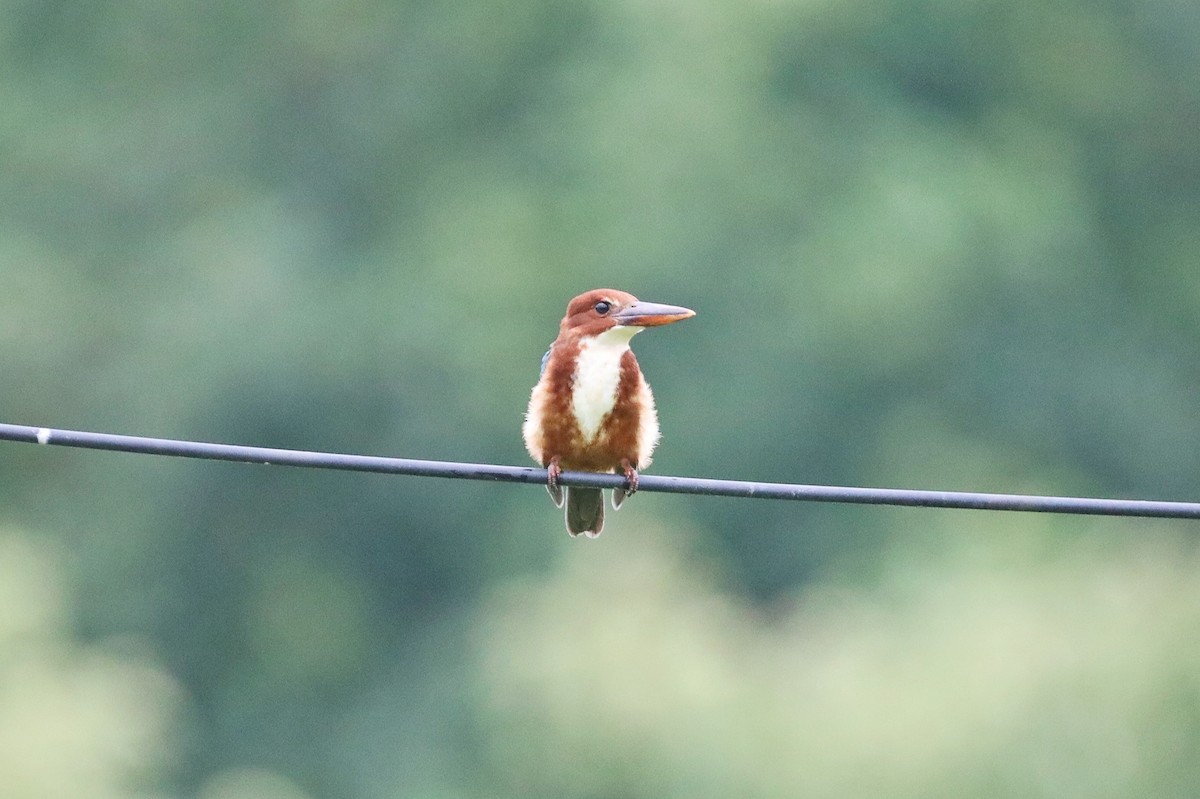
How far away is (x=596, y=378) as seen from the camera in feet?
20.7

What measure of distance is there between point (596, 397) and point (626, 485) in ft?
2.25

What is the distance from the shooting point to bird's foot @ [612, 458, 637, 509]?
215 inches

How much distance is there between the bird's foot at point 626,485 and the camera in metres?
5.47

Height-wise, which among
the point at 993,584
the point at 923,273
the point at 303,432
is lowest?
the point at 993,584

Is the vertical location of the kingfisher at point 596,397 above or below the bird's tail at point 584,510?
above

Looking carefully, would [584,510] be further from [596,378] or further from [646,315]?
[646,315]

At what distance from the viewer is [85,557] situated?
79.3 feet

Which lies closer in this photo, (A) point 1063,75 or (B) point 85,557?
(B) point 85,557

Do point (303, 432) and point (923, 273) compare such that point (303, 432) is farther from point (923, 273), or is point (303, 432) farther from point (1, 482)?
point (923, 273)

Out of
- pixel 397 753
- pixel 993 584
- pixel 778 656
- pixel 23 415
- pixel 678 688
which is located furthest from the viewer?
pixel 23 415

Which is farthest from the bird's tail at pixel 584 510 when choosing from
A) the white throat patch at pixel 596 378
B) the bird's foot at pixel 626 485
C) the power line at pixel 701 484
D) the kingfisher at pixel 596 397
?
the power line at pixel 701 484

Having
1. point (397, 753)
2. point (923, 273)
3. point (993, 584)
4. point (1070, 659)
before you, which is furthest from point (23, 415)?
point (1070, 659)

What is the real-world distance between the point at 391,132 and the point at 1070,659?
17891mm

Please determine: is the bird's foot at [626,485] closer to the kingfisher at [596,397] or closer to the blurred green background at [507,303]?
the kingfisher at [596,397]
